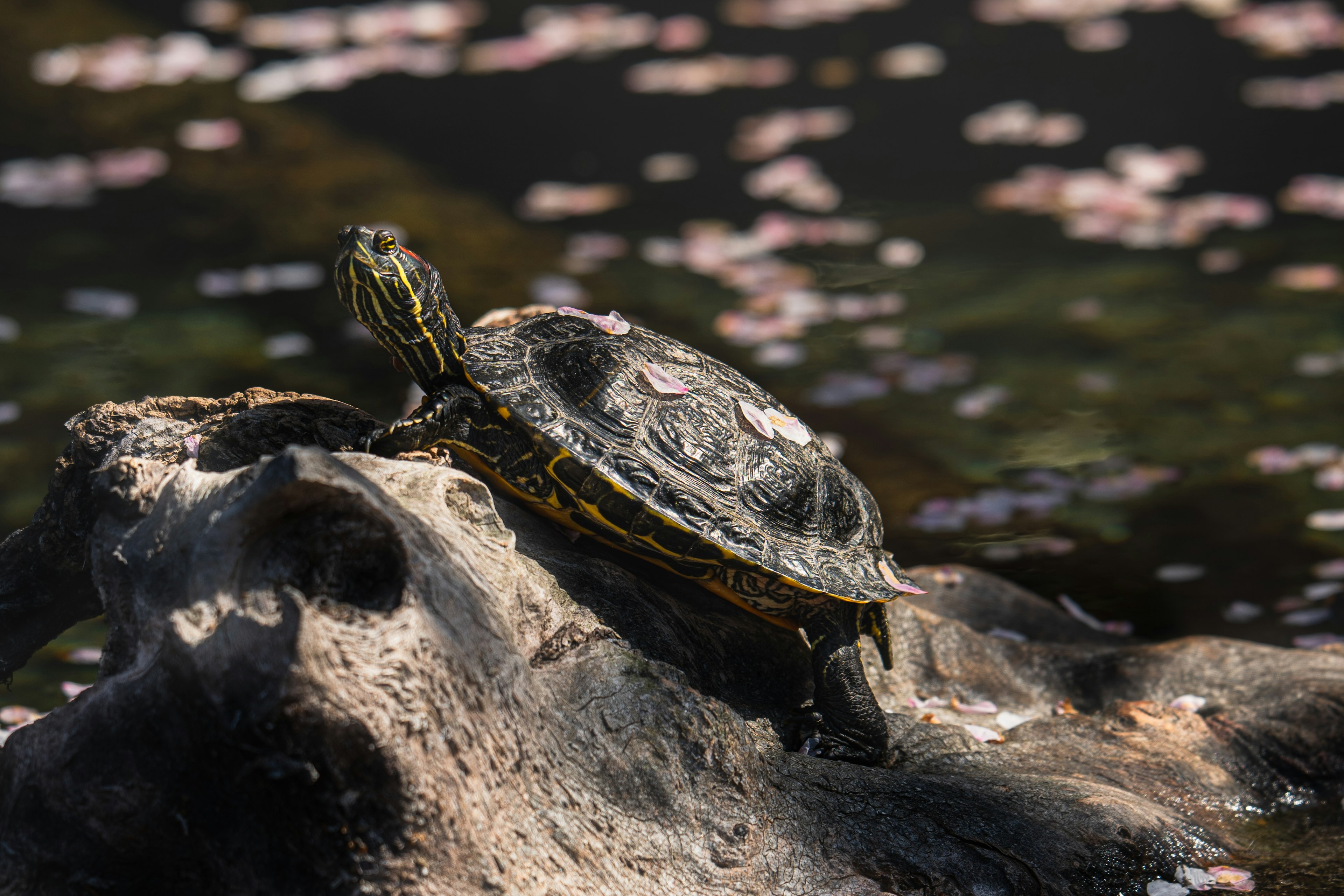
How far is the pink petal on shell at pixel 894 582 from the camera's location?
10.8 feet

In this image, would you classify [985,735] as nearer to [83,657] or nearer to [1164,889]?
[1164,889]

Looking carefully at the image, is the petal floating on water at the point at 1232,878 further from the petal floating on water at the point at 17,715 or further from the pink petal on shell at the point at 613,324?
the petal floating on water at the point at 17,715

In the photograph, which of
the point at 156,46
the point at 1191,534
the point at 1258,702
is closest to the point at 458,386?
the point at 1258,702

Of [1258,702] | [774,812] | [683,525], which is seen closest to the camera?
[774,812]

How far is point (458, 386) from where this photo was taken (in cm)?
312

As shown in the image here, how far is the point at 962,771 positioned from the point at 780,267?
625cm

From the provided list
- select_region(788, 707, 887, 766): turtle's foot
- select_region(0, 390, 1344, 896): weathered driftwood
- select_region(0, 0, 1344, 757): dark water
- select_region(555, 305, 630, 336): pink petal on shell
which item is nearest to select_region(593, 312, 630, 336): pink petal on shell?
select_region(555, 305, 630, 336): pink petal on shell

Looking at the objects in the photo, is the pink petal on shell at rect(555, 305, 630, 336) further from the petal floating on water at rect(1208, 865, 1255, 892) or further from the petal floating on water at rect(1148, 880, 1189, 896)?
the petal floating on water at rect(1208, 865, 1255, 892)

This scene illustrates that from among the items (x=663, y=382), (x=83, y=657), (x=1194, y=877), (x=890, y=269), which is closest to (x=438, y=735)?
(x=663, y=382)

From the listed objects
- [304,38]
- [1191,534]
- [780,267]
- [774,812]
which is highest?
[304,38]

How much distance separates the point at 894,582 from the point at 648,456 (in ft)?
3.25

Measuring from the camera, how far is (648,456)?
3020 millimetres

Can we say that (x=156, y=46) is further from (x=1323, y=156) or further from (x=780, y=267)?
(x=1323, y=156)

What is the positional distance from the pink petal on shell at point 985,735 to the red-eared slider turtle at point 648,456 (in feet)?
1.78
